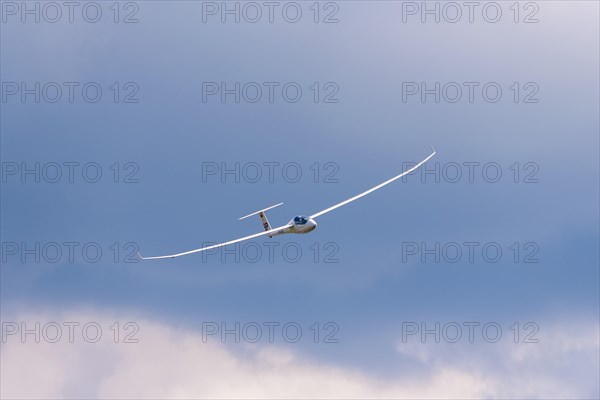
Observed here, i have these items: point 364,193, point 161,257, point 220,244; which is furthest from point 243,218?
point 364,193

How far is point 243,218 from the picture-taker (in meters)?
170

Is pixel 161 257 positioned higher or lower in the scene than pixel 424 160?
lower

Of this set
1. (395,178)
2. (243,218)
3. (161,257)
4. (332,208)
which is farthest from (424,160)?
(161,257)

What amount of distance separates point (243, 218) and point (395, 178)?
37516mm

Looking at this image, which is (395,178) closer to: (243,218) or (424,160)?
(424,160)

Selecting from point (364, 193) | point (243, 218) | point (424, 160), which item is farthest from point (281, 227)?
point (424, 160)

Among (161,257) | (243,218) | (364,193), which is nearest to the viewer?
(161,257)

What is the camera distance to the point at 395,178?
191 m

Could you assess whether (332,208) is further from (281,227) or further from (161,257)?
(161,257)

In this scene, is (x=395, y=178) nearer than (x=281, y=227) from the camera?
No

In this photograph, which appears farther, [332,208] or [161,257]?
[332,208]

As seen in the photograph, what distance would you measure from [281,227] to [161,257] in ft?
69.6

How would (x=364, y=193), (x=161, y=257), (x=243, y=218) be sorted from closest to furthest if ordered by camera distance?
(x=161, y=257)
(x=243, y=218)
(x=364, y=193)

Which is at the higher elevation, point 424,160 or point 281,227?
point 424,160
